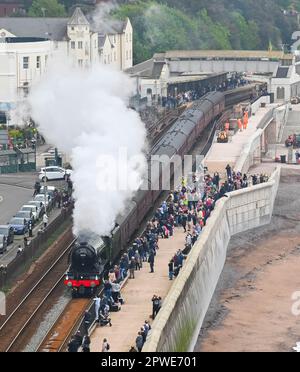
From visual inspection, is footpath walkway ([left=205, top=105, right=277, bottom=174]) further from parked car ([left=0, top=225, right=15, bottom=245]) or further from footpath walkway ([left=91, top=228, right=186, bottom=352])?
footpath walkway ([left=91, top=228, right=186, bottom=352])


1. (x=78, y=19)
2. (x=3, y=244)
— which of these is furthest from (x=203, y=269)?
(x=78, y=19)

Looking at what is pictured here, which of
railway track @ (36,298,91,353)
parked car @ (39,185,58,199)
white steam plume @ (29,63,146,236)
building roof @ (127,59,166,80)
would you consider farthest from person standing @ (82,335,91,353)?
building roof @ (127,59,166,80)

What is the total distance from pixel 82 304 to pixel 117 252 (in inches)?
160

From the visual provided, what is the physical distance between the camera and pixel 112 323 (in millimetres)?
41719

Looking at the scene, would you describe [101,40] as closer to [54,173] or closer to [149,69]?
[149,69]

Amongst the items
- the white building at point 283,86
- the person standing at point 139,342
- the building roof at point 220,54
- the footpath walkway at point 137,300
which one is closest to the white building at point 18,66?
the white building at point 283,86

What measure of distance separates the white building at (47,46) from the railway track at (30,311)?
3842 cm

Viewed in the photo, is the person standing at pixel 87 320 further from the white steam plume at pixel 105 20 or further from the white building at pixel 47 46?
the white steam plume at pixel 105 20

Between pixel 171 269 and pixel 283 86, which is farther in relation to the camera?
pixel 283 86

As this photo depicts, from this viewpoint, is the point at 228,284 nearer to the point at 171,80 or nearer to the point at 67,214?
the point at 67,214

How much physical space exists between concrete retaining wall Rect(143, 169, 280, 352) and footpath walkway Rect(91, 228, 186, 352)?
1.00 metres

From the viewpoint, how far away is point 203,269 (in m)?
49.7

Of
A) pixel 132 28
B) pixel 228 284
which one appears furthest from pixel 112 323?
pixel 132 28

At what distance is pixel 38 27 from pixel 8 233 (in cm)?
5148
